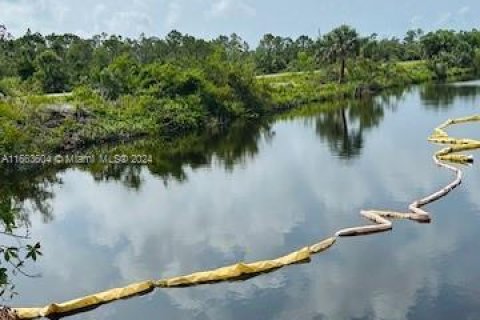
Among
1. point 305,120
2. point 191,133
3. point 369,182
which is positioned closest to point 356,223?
point 369,182

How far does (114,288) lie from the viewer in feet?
53.5

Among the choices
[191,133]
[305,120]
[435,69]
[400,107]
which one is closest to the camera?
[191,133]

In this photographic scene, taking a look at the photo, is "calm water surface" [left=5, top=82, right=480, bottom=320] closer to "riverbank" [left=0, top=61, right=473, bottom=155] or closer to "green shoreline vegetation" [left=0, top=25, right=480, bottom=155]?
"riverbank" [left=0, top=61, right=473, bottom=155]

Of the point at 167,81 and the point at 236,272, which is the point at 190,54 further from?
the point at 236,272

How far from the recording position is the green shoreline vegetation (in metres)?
38.5

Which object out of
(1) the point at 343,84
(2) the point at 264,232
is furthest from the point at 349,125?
(2) the point at 264,232

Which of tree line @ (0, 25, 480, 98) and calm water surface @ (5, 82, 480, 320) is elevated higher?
tree line @ (0, 25, 480, 98)

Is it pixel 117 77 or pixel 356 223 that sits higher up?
pixel 117 77

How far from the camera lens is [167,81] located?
48.2 metres

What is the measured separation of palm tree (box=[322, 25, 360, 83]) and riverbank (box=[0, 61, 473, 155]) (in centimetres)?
892

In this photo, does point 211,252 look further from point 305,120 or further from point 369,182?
point 305,120

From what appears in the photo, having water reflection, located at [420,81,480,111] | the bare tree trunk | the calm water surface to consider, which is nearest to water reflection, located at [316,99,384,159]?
the calm water surface

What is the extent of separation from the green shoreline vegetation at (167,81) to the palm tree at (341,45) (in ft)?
0.46

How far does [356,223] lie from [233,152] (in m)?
16.9
